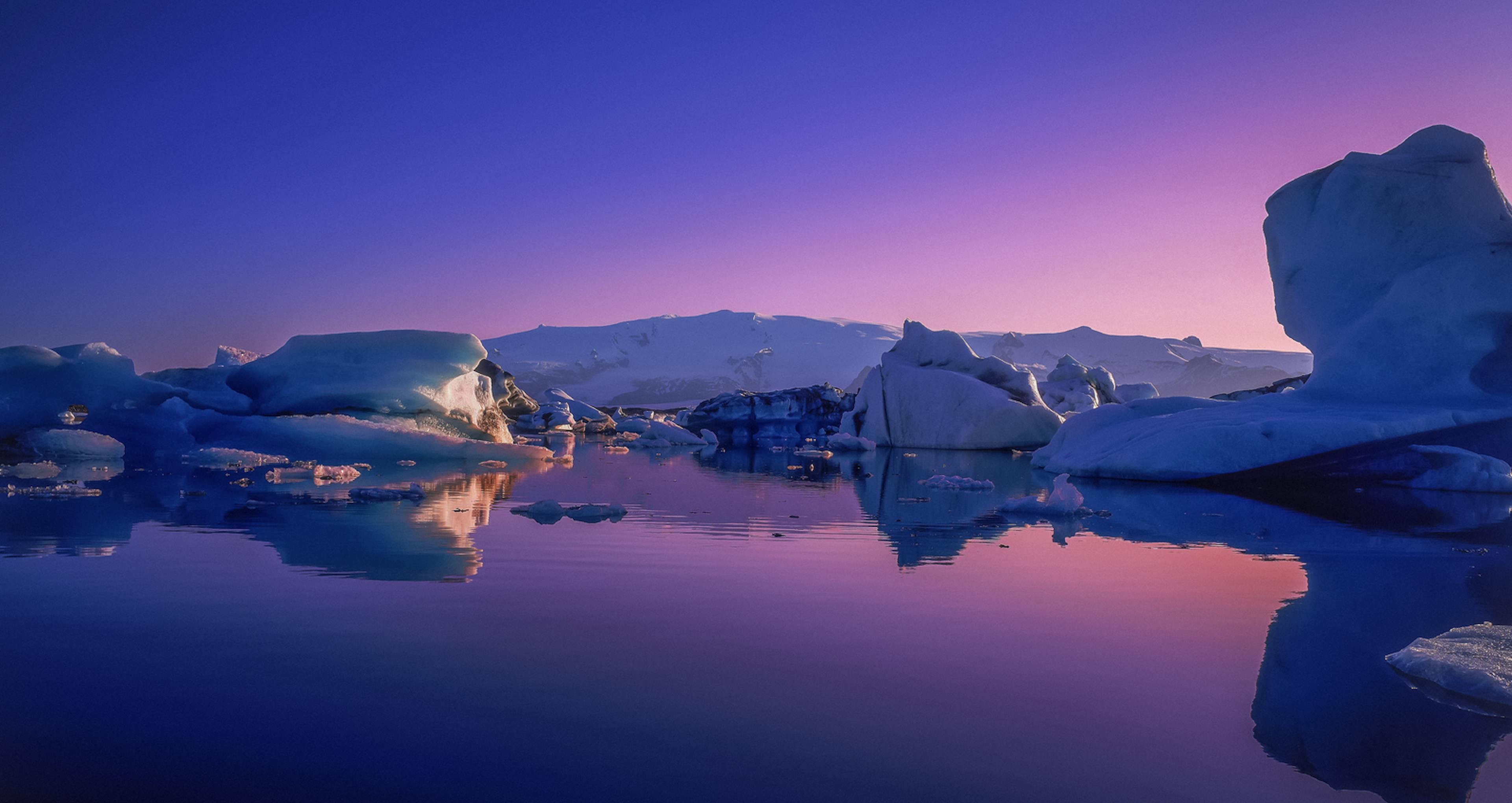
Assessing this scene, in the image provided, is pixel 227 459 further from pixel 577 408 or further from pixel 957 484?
pixel 577 408

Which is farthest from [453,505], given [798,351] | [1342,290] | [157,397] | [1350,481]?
[798,351]

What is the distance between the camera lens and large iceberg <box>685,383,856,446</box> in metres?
32.5

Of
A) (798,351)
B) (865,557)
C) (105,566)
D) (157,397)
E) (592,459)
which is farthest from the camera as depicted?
(798,351)

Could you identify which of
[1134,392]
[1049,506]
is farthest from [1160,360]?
[1049,506]

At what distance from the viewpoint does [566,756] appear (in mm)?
1932

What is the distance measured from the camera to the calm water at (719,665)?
188 cm

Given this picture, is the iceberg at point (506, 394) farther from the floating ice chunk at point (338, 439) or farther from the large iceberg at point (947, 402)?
the large iceberg at point (947, 402)

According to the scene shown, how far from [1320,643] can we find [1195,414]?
9.23 m

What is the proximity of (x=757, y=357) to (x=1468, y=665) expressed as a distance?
101630 millimetres

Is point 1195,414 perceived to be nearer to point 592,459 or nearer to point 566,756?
point 592,459

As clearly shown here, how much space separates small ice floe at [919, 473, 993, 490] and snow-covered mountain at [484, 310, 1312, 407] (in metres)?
75.5

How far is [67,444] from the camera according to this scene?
11.2m

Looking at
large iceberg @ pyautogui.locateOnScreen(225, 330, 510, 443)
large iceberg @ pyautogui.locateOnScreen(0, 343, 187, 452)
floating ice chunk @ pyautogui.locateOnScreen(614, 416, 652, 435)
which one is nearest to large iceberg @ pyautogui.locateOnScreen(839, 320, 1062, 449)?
floating ice chunk @ pyautogui.locateOnScreen(614, 416, 652, 435)

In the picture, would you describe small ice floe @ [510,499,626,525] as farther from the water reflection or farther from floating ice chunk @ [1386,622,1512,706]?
floating ice chunk @ [1386,622,1512,706]
